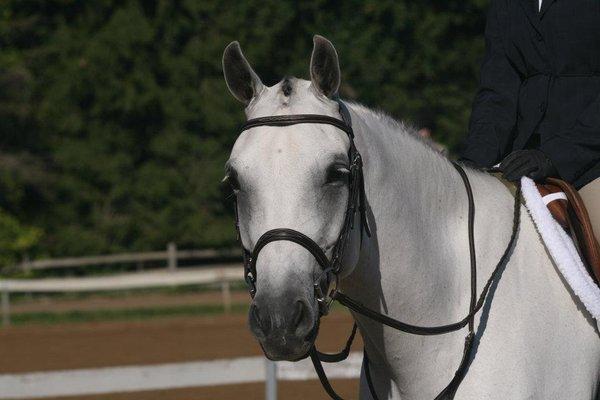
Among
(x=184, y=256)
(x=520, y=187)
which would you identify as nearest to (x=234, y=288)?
(x=184, y=256)

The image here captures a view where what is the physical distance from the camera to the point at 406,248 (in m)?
3.65

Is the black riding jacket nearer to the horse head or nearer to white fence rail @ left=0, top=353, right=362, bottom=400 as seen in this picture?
the horse head

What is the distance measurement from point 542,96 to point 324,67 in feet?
3.86

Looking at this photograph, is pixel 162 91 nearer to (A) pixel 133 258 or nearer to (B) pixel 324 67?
(A) pixel 133 258

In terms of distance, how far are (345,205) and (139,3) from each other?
2864 centimetres

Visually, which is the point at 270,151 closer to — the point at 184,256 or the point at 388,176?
the point at 388,176

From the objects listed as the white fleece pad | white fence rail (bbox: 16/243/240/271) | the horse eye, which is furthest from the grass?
the horse eye

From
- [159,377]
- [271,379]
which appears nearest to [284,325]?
[271,379]

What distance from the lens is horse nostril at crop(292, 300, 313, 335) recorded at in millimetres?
3125

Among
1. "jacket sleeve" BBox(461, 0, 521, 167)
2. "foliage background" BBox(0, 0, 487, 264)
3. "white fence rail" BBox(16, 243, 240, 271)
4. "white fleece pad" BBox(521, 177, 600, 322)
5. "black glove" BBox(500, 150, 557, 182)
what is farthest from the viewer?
"foliage background" BBox(0, 0, 487, 264)

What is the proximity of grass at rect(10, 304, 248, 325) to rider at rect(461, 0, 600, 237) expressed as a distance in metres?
14.7

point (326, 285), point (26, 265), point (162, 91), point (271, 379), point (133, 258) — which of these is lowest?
point (133, 258)

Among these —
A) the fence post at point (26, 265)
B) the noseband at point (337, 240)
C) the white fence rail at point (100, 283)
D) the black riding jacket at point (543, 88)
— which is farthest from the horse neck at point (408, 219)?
the fence post at point (26, 265)

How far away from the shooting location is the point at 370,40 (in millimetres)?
30203
